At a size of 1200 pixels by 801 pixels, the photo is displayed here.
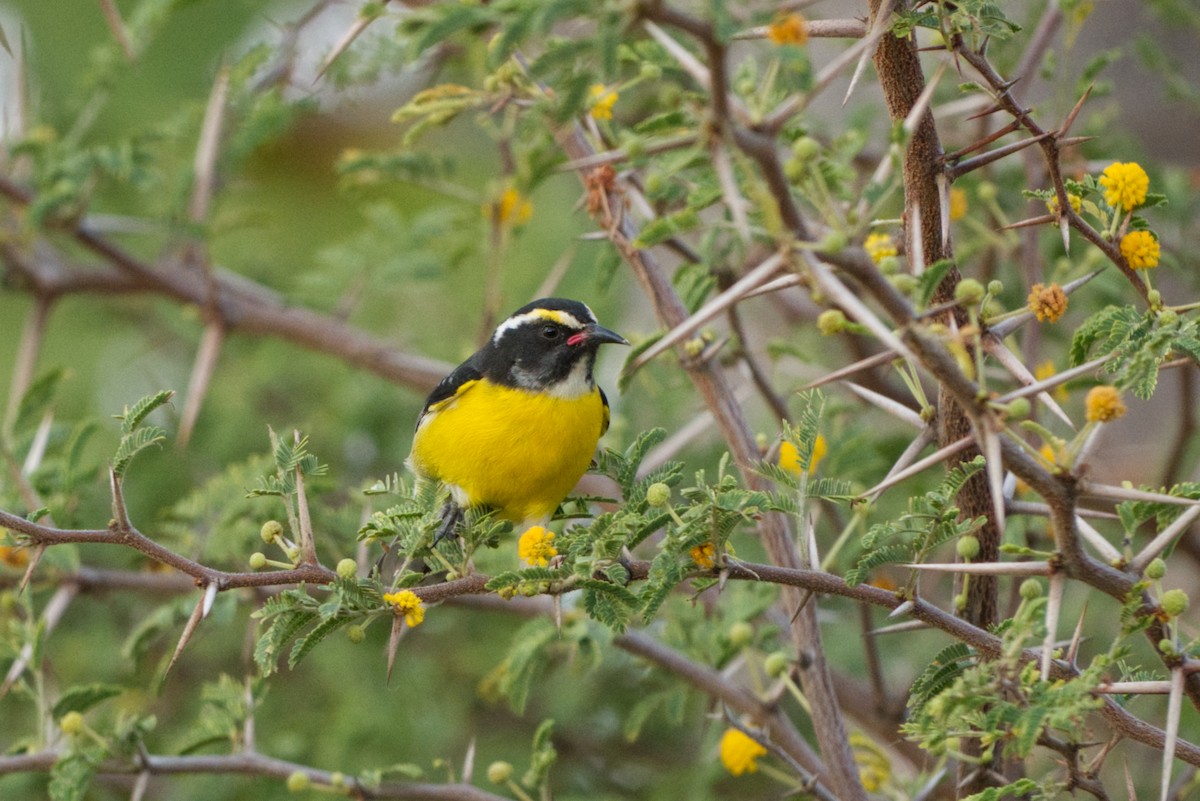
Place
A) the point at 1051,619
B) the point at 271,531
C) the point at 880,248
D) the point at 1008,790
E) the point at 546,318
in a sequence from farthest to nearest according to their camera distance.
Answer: the point at 546,318
the point at 880,248
the point at 271,531
the point at 1008,790
the point at 1051,619

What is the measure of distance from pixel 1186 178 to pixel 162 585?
12.9ft

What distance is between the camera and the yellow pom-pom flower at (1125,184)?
2336 millimetres

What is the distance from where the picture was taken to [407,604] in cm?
229

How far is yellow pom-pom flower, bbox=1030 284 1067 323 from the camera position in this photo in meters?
2.15

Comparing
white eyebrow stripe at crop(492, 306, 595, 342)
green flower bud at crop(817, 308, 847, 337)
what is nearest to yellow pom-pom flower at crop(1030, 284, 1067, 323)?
green flower bud at crop(817, 308, 847, 337)

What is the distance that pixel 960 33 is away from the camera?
2289 millimetres

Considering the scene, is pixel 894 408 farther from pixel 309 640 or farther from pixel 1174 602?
pixel 309 640

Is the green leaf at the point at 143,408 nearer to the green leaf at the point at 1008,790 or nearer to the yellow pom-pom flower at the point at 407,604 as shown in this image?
the yellow pom-pom flower at the point at 407,604

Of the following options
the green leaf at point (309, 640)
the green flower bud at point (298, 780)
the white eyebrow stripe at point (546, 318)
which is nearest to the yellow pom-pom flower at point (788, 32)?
the green leaf at point (309, 640)

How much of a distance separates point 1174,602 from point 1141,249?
704 millimetres

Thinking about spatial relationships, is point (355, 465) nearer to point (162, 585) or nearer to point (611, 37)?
point (162, 585)

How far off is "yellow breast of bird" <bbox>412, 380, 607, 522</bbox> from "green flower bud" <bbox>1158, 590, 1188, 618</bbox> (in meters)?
1.95

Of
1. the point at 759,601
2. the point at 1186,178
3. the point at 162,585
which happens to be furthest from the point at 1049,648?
the point at 1186,178

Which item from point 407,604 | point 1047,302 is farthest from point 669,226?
point 407,604
